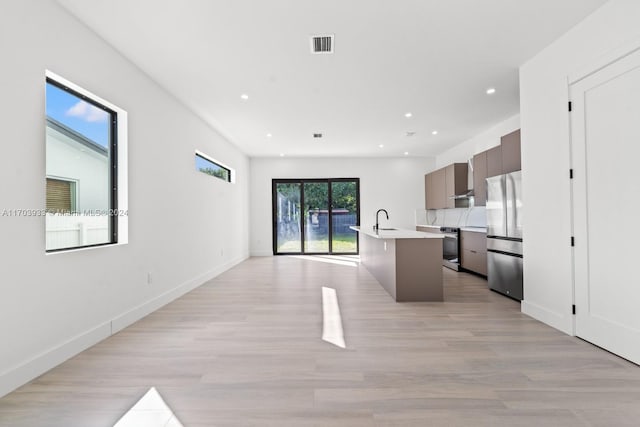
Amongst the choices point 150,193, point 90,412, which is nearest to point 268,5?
point 150,193

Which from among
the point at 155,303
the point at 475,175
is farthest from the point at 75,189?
the point at 475,175

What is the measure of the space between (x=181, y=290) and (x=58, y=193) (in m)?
2.26

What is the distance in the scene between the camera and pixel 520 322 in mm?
3107

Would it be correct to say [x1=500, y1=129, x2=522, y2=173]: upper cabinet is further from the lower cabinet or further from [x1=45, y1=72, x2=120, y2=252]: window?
[x1=45, y1=72, x2=120, y2=252]: window

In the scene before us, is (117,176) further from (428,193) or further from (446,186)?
(428,193)

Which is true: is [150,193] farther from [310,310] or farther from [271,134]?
[271,134]

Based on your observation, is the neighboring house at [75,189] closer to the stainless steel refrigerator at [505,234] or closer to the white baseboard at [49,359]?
the white baseboard at [49,359]

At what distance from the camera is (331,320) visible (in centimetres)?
320

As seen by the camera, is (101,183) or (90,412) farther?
(101,183)

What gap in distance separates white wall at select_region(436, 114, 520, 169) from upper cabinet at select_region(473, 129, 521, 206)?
734mm

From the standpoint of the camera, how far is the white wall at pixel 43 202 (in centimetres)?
197

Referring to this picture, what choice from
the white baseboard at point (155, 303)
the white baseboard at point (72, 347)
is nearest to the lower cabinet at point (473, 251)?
the white baseboard at point (155, 303)

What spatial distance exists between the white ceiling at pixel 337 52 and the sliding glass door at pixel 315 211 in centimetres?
351

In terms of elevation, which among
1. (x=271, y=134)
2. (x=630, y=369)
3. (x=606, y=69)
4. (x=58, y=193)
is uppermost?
(x=271, y=134)
